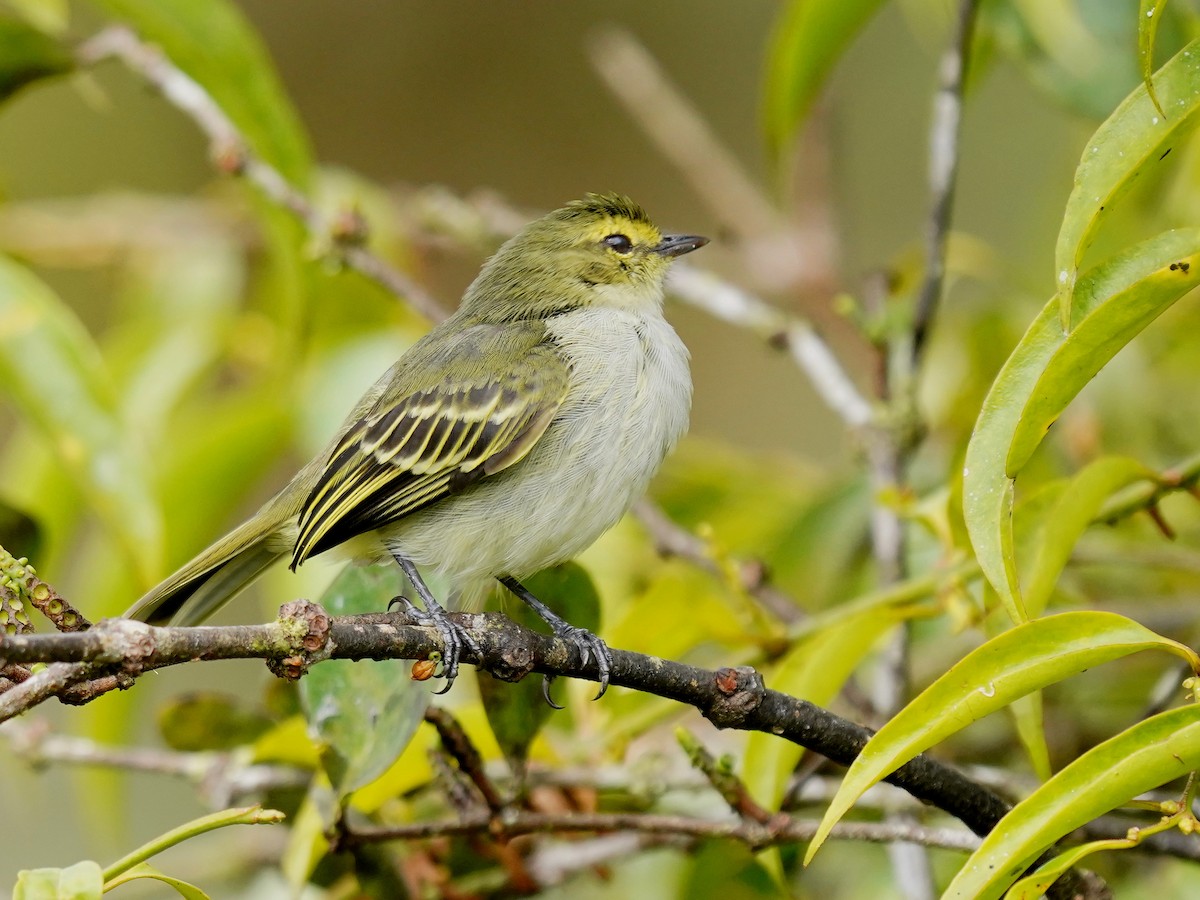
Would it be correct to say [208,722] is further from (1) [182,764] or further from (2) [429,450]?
(2) [429,450]

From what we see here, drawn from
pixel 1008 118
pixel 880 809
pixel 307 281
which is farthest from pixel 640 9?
pixel 880 809

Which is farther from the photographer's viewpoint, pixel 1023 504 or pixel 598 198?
pixel 598 198

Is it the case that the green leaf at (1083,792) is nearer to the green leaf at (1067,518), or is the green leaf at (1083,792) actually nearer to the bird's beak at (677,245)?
the green leaf at (1067,518)

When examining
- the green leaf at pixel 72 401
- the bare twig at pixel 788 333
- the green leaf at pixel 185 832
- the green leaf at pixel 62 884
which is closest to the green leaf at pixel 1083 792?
the green leaf at pixel 185 832

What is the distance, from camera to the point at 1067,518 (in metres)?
2.01

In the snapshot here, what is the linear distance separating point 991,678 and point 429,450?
1.50 meters

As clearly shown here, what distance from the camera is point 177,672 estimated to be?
6590mm

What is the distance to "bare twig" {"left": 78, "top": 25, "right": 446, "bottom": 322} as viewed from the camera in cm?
304

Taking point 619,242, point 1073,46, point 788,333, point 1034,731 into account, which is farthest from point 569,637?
point 1073,46

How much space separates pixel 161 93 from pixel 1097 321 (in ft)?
8.35

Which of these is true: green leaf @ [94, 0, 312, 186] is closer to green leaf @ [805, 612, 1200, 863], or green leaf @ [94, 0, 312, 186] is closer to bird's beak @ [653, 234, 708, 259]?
bird's beak @ [653, 234, 708, 259]

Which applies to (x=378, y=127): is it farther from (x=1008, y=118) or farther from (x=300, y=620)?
(x=300, y=620)

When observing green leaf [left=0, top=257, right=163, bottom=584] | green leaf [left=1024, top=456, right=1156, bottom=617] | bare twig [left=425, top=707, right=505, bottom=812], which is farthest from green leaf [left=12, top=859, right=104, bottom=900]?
green leaf [left=0, top=257, right=163, bottom=584]

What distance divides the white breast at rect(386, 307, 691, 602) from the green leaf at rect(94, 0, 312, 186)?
98cm
